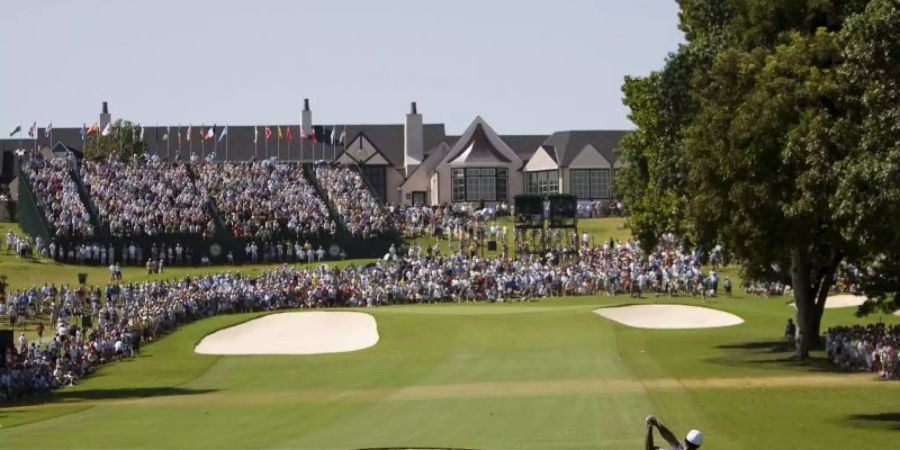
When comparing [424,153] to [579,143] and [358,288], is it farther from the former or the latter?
[358,288]

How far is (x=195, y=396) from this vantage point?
4391cm

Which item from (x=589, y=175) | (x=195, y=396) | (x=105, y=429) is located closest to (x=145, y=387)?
(x=195, y=396)

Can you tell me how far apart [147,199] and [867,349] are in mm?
58236

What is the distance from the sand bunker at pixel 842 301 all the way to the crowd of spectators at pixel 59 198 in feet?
137

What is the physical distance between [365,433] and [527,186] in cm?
10122

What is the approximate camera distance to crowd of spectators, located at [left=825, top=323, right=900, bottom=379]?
42156 mm

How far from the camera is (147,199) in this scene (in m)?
93.8

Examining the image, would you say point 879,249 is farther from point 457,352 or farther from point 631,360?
point 457,352

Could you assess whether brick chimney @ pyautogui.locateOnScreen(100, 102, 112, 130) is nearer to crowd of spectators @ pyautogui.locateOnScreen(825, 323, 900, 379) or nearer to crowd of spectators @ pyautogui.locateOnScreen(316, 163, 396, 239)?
crowd of spectators @ pyautogui.locateOnScreen(316, 163, 396, 239)

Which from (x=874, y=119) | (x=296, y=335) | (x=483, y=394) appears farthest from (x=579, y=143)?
(x=874, y=119)

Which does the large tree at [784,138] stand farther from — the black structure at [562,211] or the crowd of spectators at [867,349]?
the black structure at [562,211]

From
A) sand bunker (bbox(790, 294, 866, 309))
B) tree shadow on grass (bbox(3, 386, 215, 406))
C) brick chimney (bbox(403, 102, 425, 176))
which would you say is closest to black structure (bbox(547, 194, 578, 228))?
sand bunker (bbox(790, 294, 866, 309))

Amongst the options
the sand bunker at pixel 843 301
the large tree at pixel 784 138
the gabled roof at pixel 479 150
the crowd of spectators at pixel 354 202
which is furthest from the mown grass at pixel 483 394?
the gabled roof at pixel 479 150

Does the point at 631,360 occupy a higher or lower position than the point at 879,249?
lower
